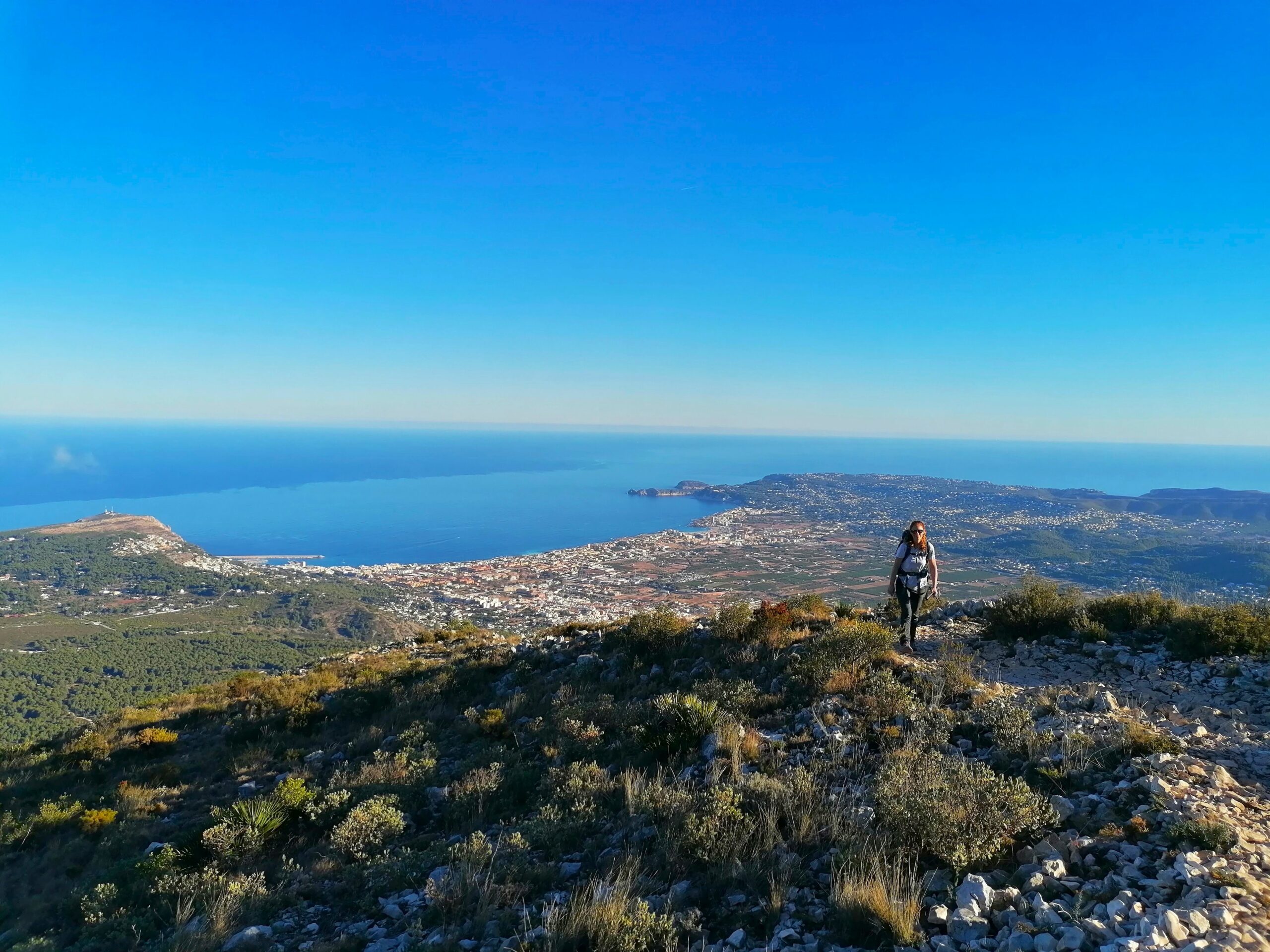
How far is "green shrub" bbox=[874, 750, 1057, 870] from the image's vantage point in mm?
3871

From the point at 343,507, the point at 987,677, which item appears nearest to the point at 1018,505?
the point at 987,677

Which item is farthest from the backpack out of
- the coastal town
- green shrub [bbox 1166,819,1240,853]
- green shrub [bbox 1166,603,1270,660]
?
the coastal town

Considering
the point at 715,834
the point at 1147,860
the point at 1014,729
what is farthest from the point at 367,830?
the point at 1014,729

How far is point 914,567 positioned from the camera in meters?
9.13

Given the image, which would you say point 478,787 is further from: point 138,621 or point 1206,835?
point 138,621

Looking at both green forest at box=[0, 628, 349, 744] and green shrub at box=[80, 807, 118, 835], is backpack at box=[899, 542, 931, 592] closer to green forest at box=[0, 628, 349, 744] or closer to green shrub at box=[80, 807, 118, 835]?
green shrub at box=[80, 807, 118, 835]

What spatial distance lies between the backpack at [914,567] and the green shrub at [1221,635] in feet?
11.3

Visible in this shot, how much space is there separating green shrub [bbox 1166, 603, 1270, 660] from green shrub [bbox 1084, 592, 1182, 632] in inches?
22.2

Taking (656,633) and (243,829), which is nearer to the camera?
(243,829)

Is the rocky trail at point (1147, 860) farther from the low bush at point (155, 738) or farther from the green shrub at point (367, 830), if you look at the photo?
the low bush at point (155, 738)

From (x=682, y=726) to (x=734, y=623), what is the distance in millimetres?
4172

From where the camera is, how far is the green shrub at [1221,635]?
7871 mm

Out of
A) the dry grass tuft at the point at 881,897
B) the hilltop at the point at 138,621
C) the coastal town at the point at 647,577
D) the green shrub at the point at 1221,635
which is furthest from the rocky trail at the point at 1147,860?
the coastal town at the point at 647,577

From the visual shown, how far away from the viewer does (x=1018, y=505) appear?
10212cm
